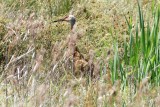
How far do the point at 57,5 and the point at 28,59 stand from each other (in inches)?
102

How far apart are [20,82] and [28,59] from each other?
1.28 meters

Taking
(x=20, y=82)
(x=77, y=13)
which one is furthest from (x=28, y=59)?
(x=77, y=13)

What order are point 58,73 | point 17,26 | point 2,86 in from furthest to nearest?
point 17,26, point 58,73, point 2,86

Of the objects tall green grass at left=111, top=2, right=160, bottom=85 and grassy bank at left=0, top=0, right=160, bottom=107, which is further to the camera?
tall green grass at left=111, top=2, right=160, bottom=85

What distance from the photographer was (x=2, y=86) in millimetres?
4574

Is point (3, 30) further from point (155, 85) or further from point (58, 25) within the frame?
point (155, 85)

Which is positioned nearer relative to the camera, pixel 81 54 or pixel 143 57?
pixel 143 57

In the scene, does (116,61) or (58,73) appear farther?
(58,73)

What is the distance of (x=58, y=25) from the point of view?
6984 millimetres

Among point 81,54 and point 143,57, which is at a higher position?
point 143,57

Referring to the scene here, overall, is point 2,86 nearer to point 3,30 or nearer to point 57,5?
point 3,30

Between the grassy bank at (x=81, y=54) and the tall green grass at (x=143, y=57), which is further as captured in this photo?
the tall green grass at (x=143, y=57)

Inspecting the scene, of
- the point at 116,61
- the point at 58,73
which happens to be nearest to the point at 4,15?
the point at 58,73

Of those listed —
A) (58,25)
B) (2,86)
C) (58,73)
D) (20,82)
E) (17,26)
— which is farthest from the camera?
(58,25)
